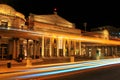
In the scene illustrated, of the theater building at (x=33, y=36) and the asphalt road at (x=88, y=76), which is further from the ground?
the theater building at (x=33, y=36)

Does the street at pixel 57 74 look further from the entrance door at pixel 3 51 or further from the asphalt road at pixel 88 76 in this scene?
the entrance door at pixel 3 51

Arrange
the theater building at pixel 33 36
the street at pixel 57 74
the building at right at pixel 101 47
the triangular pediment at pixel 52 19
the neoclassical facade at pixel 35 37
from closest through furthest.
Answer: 1. the street at pixel 57 74
2. the theater building at pixel 33 36
3. the neoclassical facade at pixel 35 37
4. the triangular pediment at pixel 52 19
5. the building at right at pixel 101 47

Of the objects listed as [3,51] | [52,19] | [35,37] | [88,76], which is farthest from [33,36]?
[88,76]

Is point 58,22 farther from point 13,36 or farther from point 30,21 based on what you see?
point 13,36

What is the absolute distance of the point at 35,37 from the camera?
136 ft

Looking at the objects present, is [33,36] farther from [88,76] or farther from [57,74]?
[88,76]

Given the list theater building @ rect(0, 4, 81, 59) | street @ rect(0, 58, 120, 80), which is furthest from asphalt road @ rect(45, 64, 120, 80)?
theater building @ rect(0, 4, 81, 59)

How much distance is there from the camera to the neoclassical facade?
36.8 m

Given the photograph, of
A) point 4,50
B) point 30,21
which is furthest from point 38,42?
point 4,50

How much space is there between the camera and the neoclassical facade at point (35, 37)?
3678 centimetres

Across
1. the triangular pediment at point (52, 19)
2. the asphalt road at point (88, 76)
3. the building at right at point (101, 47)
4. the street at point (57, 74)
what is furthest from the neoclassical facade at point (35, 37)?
the asphalt road at point (88, 76)

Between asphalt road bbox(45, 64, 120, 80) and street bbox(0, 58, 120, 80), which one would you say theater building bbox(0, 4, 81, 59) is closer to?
street bbox(0, 58, 120, 80)

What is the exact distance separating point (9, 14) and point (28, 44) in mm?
6447

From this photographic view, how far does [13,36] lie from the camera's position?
3728 centimetres
